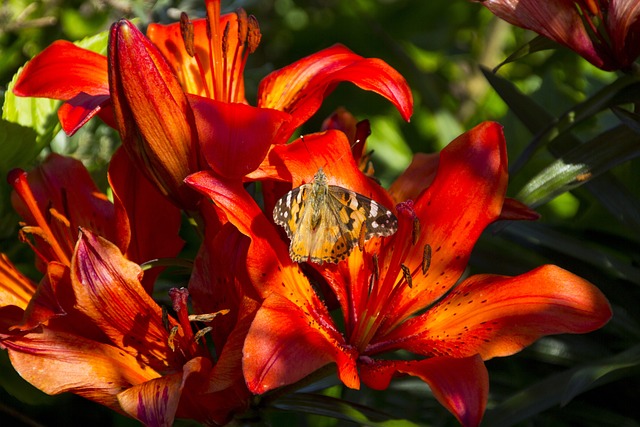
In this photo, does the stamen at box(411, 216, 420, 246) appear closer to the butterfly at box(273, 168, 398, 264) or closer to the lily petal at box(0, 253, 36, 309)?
the butterfly at box(273, 168, 398, 264)

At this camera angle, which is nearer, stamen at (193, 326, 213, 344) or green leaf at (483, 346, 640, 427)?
stamen at (193, 326, 213, 344)

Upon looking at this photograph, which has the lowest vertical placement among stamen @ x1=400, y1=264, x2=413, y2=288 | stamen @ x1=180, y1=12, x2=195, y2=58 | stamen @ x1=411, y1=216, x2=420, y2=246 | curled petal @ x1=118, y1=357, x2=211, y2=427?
curled petal @ x1=118, y1=357, x2=211, y2=427

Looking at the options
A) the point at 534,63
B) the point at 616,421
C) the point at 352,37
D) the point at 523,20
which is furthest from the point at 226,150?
the point at 534,63

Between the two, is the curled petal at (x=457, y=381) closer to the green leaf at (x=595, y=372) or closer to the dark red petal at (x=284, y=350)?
the dark red petal at (x=284, y=350)

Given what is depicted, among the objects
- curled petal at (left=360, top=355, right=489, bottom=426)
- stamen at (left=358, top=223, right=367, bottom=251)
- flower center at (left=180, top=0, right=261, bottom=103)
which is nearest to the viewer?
curled petal at (left=360, top=355, right=489, bottom=426)

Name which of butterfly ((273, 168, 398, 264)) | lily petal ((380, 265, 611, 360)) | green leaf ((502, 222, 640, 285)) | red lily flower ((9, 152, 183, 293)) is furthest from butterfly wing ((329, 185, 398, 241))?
green leaf ((502, 222, 640, 285))
